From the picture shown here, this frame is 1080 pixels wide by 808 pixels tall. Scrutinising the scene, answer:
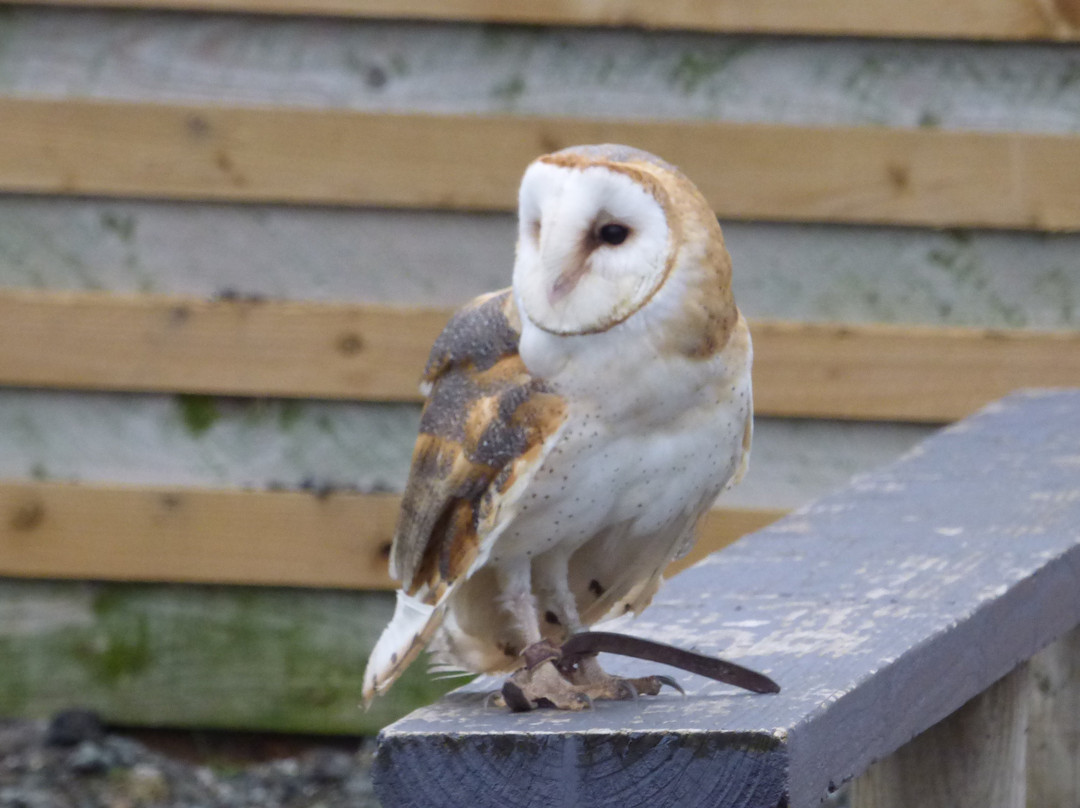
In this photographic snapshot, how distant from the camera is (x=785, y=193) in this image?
3107 millimetres

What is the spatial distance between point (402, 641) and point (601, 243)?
0.44 metres

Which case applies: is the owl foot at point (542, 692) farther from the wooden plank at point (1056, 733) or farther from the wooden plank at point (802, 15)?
the wooden plank at point (802, 15)

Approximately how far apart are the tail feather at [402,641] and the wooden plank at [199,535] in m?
1.62

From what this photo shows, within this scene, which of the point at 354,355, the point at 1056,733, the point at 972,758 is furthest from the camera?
the point at 354,355

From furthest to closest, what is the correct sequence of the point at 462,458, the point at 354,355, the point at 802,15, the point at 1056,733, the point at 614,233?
the point at 354,355 < the point at 802,15 < the point at 1056,733 < the point at 462,458 < the point at 614,233

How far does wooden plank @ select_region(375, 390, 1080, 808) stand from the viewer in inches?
47.9

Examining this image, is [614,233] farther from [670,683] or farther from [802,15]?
[802,15]

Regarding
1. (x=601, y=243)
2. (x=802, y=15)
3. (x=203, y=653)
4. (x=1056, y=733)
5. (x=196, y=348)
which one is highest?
(x=802, y=15)

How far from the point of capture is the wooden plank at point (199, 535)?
126 inches

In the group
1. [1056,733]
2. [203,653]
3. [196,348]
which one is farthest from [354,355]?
[1056,733]

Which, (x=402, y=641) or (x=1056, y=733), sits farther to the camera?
(x=1056, y=733)

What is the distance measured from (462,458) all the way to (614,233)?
0.86ft

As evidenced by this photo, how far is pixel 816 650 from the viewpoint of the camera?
150cm

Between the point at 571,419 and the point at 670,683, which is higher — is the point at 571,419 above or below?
above
